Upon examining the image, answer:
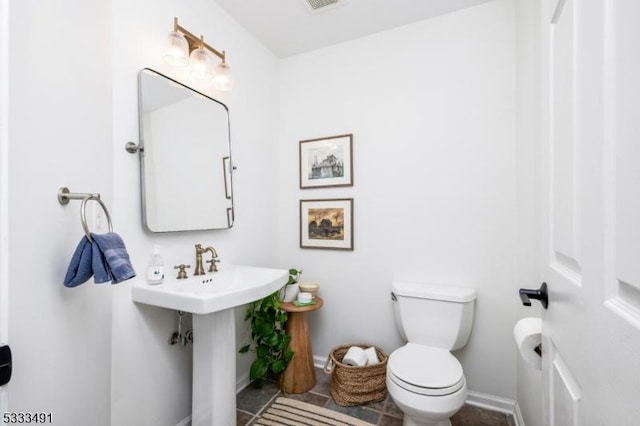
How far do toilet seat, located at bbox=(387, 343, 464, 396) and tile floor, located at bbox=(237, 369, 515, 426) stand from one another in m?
0.41

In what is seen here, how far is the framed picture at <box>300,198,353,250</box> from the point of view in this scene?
2.10 meters

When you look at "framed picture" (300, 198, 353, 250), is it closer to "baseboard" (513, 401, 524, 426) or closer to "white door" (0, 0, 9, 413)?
"baseboard" (513, 401, 524, 426)

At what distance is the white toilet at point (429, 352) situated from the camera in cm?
127

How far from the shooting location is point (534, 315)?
1.38m

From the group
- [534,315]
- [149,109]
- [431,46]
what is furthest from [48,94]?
[534,315]

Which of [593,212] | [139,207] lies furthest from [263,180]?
[593,212]

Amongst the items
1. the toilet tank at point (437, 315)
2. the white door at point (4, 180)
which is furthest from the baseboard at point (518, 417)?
the white door at point (4, 180)

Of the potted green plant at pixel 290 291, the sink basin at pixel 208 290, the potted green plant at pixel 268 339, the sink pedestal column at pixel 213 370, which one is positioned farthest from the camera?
the potted green plant at pixel 290 291

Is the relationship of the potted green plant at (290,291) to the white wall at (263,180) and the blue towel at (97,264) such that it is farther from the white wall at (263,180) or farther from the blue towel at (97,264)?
the blue towel at (97,264)

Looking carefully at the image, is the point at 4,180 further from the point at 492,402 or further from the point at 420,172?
the point at 492,402

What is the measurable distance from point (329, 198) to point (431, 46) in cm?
123

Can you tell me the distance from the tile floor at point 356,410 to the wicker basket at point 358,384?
4 centimetres

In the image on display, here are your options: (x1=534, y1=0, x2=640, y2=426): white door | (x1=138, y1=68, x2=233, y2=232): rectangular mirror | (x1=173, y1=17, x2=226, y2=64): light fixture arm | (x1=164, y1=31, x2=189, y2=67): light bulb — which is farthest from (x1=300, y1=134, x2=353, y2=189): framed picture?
(x1=534, y1=0, x2=640, y2=426): white door

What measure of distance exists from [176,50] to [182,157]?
52cm
